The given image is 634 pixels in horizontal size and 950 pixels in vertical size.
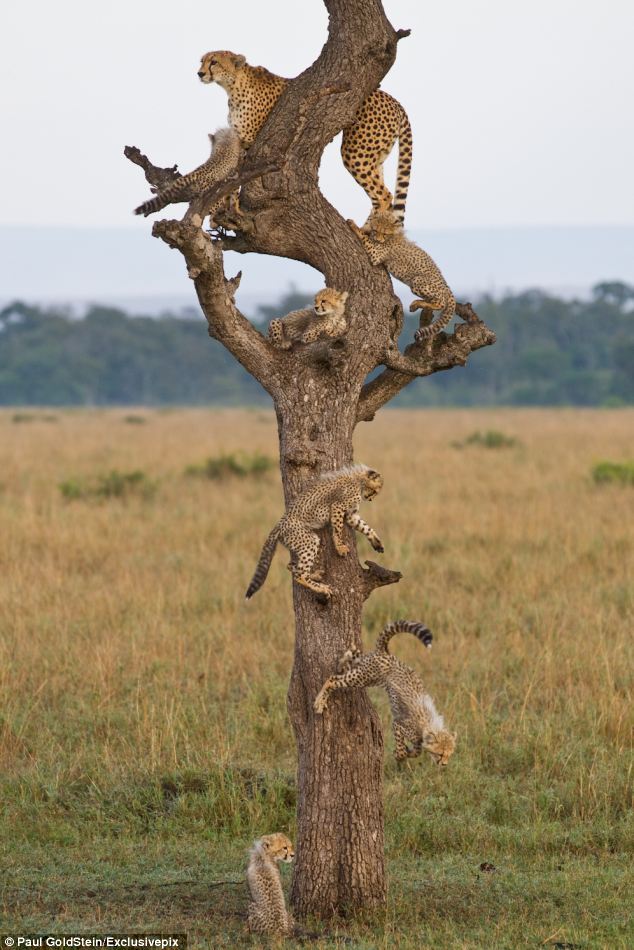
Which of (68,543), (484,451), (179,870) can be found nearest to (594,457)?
(484,451)

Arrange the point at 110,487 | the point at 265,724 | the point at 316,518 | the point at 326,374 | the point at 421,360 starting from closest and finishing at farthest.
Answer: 1. the point at 316,518
2. the point at 326,374
3. the point at 421,360
4. the point at 265,724
5. the point at 110,487

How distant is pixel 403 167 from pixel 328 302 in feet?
3.38

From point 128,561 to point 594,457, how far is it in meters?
10.3

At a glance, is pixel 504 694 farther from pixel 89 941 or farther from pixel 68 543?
pixel 68 543

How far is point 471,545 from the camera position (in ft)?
39.2

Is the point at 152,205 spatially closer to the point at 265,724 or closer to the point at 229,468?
the point at 265,724

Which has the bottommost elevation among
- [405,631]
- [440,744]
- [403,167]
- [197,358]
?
[440,744]

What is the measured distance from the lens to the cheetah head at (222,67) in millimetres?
4754

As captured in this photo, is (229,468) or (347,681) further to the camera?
(229,468)

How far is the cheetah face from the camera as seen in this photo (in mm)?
4789

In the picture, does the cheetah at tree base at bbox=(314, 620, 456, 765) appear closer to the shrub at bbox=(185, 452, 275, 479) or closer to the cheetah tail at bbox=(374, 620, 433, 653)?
the cheetah tail at bbox=(374, 620, 433, 653)

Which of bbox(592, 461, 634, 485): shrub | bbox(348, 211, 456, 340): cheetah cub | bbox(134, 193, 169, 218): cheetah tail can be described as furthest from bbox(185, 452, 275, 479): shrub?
bbox(134, 193, 169, 218): cheetah tail

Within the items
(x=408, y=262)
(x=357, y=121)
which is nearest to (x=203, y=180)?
(x=357, y=121)

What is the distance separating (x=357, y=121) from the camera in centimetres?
498
